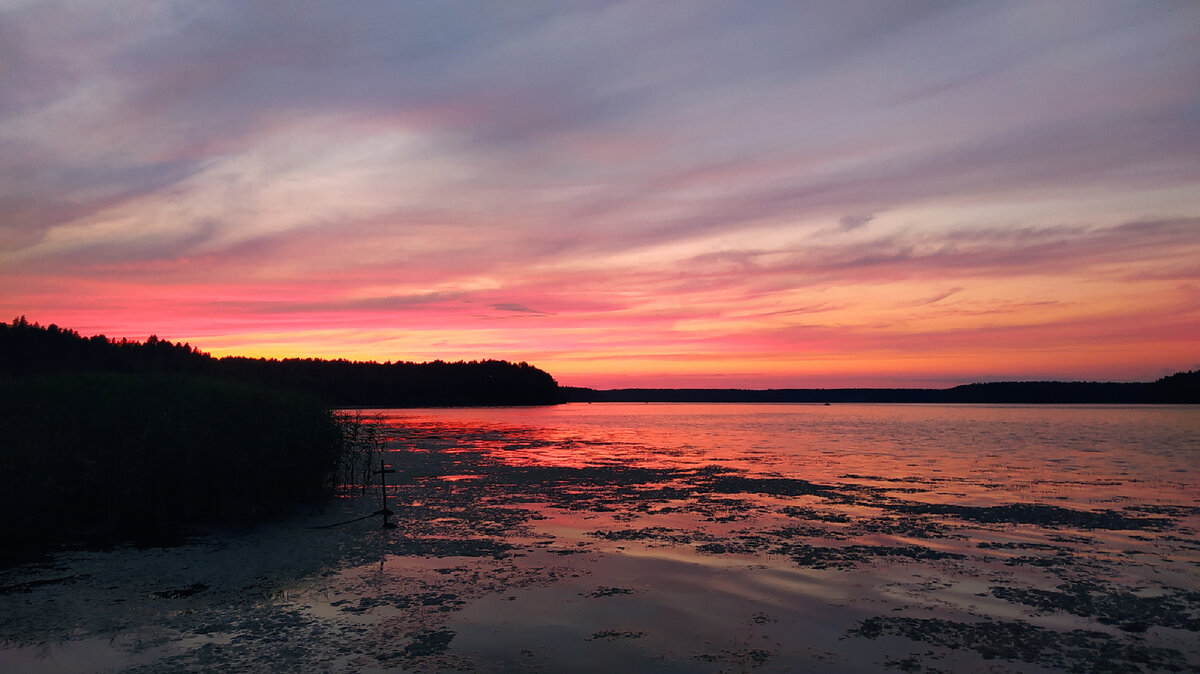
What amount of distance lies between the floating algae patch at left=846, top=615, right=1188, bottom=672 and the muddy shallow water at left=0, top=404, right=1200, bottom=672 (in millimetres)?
41

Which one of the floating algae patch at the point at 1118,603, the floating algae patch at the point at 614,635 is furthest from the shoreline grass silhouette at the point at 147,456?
the floating algae patch at the point at 1118,603

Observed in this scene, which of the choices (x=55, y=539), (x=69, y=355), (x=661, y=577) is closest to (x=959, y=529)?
(x=661, y=577)

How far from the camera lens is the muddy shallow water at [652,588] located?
26.9ft

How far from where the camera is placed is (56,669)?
7.79 metres

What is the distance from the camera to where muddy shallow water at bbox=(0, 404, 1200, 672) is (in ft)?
26.9

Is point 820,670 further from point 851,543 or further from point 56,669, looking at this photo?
point 56,669

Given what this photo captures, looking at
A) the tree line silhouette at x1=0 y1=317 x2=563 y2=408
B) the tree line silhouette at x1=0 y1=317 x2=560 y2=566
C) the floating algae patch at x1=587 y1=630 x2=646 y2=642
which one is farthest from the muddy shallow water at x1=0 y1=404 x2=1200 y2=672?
the tree line silhouette at x1=0 y1=317 x2=563 y2=408

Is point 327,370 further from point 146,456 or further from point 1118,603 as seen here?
point 1118,603

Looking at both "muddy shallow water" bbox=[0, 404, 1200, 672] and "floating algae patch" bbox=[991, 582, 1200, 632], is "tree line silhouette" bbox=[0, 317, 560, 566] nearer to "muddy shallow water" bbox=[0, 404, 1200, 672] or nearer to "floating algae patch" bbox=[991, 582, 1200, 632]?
"muddy shallow water" bbox=[0, 404, 1200, 672]

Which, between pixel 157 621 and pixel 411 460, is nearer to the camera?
pixel 157 621

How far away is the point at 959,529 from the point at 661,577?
8208mm

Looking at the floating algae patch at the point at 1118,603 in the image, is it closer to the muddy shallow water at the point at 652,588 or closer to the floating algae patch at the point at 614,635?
the muddy shallow water at the point at 652,588

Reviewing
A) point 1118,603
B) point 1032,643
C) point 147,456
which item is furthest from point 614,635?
point 147,456

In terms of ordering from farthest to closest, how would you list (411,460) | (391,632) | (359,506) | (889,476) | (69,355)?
(69,355)
(411,460)
(889,476)
(359,506)
(391,632)
